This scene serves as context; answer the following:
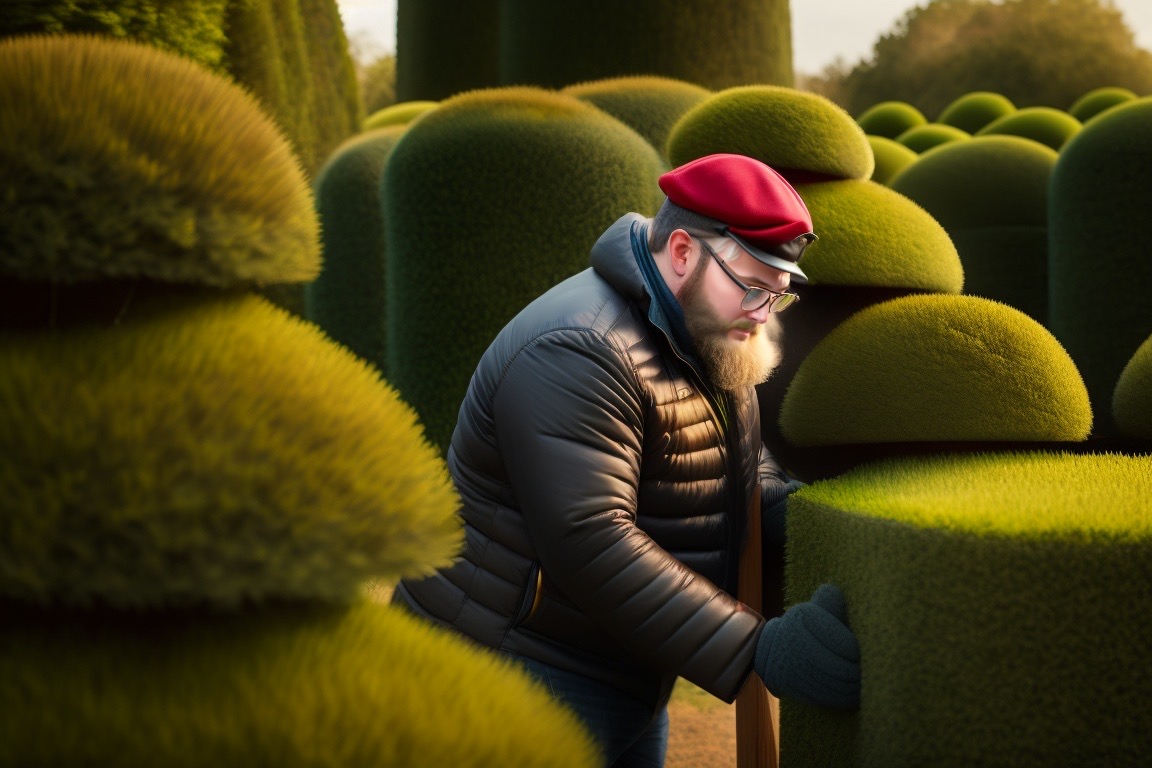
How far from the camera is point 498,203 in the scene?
5.41 meters

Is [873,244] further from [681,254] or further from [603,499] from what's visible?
[603,499]

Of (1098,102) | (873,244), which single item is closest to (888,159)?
(873,244)

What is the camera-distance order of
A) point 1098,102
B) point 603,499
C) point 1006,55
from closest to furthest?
point 603,499 < point 1098,102 < point 1006,55

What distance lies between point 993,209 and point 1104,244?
4.05ft

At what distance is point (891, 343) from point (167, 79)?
231 centimetres

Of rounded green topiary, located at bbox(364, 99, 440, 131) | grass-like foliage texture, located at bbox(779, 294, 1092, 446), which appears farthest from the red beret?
rounded green topiary, located at bbox(364, 99, 440, 131)

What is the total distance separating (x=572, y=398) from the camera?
2.15m

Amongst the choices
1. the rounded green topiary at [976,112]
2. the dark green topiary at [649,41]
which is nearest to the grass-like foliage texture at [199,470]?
the dark green topiary at [649,41]

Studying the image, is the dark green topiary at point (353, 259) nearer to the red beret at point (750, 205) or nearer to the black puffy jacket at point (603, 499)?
the black puffy jacket at point (603, 499)

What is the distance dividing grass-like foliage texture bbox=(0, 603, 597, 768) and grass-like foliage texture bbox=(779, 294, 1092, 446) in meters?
1.97

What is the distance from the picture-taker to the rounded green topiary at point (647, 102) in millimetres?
6305

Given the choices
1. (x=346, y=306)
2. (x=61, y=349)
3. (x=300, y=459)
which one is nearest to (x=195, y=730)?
(x=300, y=459)

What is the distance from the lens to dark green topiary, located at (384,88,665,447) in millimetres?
5398

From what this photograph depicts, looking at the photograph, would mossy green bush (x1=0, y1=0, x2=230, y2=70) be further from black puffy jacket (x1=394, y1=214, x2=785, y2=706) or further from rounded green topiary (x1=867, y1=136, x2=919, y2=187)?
rounded green topiary (x1=867, y1=136, x2=919, y2=187)
